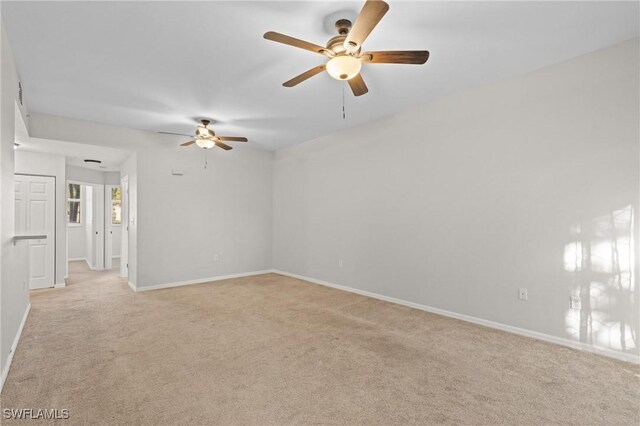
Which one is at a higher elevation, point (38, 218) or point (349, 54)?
point (349, 54)

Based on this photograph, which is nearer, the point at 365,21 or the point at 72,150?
the point at 365,21

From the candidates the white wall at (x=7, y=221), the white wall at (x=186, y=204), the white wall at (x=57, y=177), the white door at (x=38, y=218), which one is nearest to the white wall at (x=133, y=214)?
the white wall at (x=186, y=204)

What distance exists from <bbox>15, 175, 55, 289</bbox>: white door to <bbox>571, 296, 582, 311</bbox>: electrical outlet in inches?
296

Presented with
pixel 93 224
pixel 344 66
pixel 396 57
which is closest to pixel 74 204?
pixel 93 224

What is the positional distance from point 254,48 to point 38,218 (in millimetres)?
5402

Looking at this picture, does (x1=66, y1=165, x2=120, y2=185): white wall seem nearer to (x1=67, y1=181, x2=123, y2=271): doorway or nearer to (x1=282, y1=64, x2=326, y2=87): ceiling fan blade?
(x1=67, y1=181, x2=123, y2=271): doorway

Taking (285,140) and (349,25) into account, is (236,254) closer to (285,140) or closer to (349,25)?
(285,140)

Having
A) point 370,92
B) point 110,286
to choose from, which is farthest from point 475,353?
point 110,286

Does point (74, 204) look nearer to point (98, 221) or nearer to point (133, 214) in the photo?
point (98, 221)

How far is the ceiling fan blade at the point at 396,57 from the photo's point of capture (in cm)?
227

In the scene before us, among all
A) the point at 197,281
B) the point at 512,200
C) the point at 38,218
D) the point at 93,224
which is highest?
the point at 512,200

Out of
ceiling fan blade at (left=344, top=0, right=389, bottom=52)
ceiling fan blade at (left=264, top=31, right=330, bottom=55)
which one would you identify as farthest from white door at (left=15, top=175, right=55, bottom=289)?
ceiling fan blade at (left=344, top=0, right=389, bottom=52)

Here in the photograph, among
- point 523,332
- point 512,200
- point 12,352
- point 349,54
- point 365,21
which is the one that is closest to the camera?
point 365,21

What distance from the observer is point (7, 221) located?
8.43 ft
